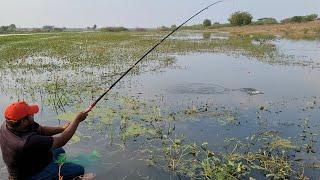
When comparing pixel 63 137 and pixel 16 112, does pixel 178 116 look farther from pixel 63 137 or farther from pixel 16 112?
pixel 16 112

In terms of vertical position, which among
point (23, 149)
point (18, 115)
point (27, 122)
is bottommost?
point (23, 149)

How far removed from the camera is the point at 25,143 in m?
4.89

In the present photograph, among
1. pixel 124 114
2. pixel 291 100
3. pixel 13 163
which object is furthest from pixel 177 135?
pixel 291 100

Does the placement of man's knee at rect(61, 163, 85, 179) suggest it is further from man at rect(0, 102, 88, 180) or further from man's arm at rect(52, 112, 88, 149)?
man's arm at rect(52, 112, 88, 149)

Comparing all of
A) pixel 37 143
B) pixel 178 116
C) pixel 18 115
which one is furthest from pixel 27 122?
pixel 178 116

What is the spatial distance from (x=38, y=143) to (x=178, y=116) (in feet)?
17.2

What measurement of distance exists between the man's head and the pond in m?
1.98

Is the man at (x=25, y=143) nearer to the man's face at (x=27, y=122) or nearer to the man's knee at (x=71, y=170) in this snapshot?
the man's face at (x=27, y=122)

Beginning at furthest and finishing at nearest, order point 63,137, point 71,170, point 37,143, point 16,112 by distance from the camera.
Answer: point 71,170
point 63,137
point 37,143
point 16,112

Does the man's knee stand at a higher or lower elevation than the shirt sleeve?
lower

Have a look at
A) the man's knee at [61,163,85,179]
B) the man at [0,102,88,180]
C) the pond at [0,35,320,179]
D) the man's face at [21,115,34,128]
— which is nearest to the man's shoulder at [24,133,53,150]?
the man at [0,102,88,180]

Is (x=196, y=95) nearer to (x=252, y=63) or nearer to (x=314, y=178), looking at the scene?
(x=314, y=178)

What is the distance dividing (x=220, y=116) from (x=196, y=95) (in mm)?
2696

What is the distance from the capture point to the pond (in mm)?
7137
